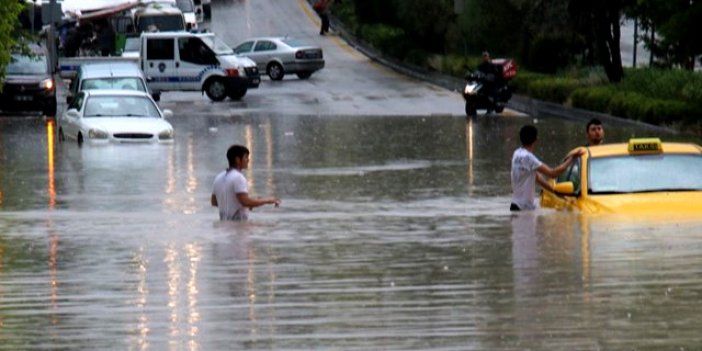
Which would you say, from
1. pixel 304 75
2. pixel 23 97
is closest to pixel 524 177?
pixel 23 97

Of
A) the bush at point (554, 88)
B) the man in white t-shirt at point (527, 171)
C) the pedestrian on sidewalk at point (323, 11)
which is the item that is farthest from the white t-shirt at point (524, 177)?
the pedestrian on sidewalk at point (323, 11)

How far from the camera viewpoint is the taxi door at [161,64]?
54594 mm

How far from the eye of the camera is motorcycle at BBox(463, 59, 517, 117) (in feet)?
152

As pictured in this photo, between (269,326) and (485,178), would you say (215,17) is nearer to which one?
(485,178)

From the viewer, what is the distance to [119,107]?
114ft

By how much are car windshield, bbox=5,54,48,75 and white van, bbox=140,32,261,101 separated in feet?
17.9

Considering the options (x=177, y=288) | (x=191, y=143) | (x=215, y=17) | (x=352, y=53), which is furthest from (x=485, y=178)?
(x=215, y=17)

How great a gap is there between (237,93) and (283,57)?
11.1 metres

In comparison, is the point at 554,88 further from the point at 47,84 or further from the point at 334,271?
the point at 334,271

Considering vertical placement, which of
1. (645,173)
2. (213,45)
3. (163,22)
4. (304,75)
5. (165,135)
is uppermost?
(645,173)

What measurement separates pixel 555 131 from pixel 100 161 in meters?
→ 12.3

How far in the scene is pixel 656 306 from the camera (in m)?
11.4

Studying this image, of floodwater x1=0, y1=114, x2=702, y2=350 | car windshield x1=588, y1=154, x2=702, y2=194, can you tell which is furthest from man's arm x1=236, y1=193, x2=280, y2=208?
car windshield x1=588, y1=154, x2=702, y2=194

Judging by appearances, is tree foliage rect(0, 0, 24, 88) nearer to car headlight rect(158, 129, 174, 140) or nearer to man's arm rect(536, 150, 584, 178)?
car headlight rect(158, 129, 174, 140)
